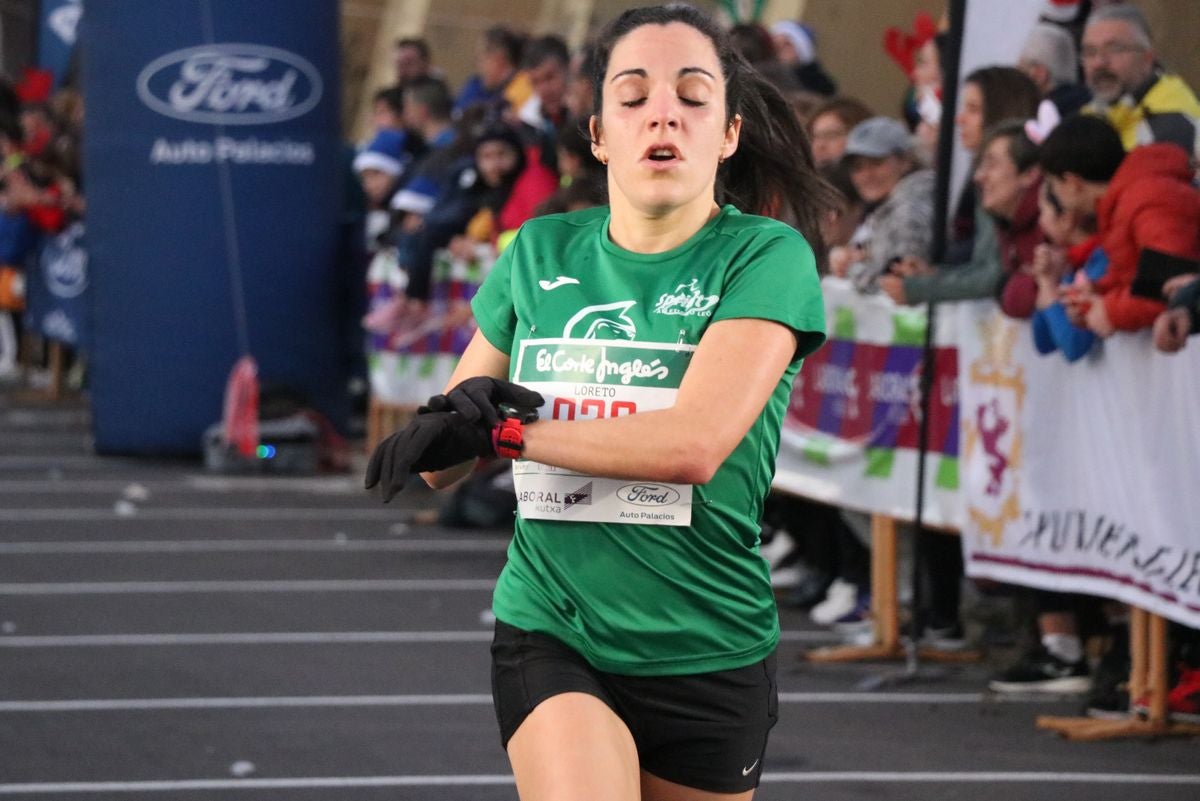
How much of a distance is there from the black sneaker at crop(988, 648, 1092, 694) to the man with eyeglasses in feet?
6.09

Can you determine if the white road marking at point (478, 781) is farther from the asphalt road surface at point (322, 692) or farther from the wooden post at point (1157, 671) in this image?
the wooden post at point (1157, 671)

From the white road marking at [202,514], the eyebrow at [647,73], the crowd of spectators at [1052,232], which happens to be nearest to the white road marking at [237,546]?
the white road marking at [202,514]

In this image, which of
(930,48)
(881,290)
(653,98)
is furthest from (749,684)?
(930,48)

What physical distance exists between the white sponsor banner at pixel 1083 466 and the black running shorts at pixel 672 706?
343cm

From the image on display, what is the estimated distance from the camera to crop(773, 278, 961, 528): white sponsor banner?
856 cm

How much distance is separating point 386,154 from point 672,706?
12.8 m

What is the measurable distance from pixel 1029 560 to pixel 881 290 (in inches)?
59.6

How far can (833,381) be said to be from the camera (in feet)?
30.8

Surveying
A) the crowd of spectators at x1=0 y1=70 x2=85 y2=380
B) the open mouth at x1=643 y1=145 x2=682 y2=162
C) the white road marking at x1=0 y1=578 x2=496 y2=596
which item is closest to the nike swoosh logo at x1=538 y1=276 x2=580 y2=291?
the open mouth at x1=643 y1=145 x2=682 y2=162

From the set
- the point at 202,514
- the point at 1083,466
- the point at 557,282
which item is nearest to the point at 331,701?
the point at 1083,466

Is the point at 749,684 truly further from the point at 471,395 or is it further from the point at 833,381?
the point at 833,381

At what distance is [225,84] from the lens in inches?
602

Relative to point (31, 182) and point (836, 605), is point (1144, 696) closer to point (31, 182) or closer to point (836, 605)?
point (836, 605)

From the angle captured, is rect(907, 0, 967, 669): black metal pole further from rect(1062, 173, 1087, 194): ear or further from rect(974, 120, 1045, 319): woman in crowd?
rect(1062, 173, 1087, 194): ear
